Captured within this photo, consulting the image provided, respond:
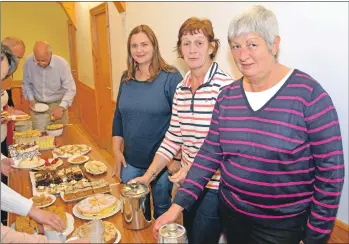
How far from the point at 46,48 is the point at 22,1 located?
3.56 metres

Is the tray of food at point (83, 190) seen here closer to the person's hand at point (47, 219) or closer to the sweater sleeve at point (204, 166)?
the person's hand at point (47, 219)

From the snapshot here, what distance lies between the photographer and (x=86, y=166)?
1794 millimetres

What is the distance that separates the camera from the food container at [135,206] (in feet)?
3.71

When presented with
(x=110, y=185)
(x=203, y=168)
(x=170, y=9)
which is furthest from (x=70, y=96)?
(x=203, y=168)

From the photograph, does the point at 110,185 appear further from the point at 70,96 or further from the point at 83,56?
the point at 83,56

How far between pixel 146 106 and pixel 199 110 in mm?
412

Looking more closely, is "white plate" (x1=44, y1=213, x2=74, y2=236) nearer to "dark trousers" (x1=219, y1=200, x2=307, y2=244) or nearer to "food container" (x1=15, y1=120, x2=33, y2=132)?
"dark trousers" (x1=219, y1=200, x2=307, y2=244)

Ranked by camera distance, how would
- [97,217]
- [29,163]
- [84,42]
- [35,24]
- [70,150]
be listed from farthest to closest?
1. [35,24]
2. [84,42]
3. [70,150]
4. [29,163]
5. [97,217]

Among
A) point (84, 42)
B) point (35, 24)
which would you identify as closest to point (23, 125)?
point (84, 42)

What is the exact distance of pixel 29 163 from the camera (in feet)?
6.22

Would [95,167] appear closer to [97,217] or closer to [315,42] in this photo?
[97,217]

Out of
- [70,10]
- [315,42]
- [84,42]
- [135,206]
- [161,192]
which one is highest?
[70,10]

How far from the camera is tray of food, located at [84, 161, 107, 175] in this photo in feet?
5.68

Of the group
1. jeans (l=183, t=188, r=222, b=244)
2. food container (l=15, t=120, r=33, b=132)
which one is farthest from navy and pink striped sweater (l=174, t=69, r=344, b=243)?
food container (l=15, t=120, r=33, b=132)
